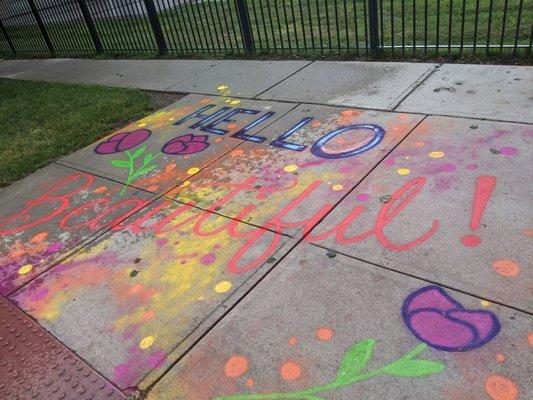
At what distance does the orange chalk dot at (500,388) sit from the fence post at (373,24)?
4.62 m

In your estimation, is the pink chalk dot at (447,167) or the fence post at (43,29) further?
the fence post at (43,29)

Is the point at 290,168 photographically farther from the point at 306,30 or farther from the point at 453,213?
the point at 306,30

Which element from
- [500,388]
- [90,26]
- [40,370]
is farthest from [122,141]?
[90,26]

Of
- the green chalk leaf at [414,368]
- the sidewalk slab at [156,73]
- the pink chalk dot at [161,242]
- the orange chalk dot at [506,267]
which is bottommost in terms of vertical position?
the sidewalk slab at [156,73]

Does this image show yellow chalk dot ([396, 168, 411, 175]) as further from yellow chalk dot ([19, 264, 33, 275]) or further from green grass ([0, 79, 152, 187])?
green grass ([0, 79, 152, 187])

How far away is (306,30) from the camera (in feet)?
26.6

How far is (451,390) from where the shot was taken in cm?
191

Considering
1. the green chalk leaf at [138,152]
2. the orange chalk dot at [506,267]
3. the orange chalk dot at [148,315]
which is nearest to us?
the orange chalk dot at [506,267]

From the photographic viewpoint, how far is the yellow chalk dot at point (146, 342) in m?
2.43

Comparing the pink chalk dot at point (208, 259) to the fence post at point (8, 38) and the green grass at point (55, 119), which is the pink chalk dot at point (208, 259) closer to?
the green grass at point (55, 119)

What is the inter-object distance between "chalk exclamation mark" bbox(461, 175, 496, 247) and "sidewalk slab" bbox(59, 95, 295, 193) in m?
2.18

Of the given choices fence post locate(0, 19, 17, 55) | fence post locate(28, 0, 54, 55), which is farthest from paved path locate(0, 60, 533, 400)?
fence post locate(0, 19, 17, 55)

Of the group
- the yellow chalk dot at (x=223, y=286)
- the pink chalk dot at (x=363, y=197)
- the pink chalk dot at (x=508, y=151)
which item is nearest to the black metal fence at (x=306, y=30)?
the pink chalk dot at (x=508, y=151)

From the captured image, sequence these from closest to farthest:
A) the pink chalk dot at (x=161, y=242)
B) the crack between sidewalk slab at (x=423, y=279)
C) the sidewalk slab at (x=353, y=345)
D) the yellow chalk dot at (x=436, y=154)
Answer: the sidewalk slab at (x=353, y=345)
the crack between sidewalk slab at (x=423, y=279)
the pink chalk dot at (x=161, y=242)
the yellow chalk dot at (x=436, y=154)
